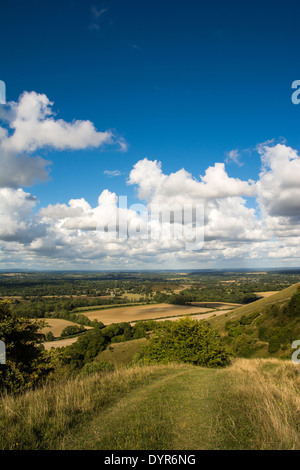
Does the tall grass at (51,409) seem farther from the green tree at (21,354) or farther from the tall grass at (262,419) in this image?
the tall grass at (262,419)

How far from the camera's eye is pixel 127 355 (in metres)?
53.3

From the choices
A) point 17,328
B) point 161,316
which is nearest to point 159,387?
point 17,328

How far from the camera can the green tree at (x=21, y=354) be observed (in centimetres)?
1114

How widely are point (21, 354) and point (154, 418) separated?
9.67 metres

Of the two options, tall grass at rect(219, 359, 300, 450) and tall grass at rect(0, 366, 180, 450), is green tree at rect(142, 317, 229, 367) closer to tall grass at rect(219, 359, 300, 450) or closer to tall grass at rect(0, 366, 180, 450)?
tall grass at rect(0, 366, 180, 450)

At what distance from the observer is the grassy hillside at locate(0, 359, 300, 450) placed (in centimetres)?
495

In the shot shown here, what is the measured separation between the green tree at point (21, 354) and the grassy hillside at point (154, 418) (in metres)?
3.43

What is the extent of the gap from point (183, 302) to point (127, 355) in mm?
79196

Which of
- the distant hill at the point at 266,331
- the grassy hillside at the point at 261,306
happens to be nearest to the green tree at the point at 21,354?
the distant hill at the point at 266,331

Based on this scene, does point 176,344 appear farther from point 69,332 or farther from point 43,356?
point 69,332

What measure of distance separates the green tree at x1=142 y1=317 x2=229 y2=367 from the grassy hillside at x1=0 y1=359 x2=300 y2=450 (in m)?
9.72

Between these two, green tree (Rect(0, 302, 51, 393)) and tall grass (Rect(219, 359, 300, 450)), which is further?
green tree (Rect(0, 302, 51, 393))

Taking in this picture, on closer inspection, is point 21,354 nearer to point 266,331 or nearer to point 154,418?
point 154,418

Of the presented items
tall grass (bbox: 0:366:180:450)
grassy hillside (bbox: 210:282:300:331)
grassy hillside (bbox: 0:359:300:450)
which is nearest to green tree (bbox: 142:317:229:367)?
tall grass (bbox: 0:366:180:450)
